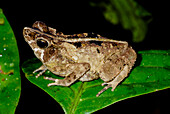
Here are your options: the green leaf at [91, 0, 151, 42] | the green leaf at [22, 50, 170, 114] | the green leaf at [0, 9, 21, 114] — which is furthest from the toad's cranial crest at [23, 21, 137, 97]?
the green leaf at [91, 0, 151, 42]

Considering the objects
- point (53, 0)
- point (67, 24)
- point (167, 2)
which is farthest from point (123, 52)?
point (167, 2)

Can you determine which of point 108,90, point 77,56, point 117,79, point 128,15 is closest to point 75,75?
point 77,56

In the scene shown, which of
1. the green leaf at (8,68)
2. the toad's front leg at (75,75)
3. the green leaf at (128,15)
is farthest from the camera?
the green leaf at (128,15)

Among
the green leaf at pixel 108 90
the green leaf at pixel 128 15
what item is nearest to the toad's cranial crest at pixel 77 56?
the green leaf at pixel 108 90

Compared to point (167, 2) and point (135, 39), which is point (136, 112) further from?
point (167, 2)

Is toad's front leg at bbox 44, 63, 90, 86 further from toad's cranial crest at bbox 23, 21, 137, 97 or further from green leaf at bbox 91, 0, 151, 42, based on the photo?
green leaf at bbox 91, 0, 151, 42

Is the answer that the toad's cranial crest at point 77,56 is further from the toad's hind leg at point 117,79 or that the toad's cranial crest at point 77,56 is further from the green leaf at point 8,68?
the green leaf at point 8,68
